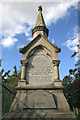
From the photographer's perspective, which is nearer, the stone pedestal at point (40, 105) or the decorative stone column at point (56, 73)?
the stone pedestal at point (40, 105)

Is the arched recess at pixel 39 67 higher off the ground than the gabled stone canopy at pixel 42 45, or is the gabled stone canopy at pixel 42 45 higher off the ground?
the gabled stone canopy at pixel 42 45

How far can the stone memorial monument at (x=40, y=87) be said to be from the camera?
3635mm

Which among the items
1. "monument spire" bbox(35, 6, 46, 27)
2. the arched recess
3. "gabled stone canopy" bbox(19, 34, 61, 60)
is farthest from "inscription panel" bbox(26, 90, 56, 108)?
"monument spire" bbox(35, 6, 46, 27)

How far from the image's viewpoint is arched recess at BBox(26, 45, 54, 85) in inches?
202

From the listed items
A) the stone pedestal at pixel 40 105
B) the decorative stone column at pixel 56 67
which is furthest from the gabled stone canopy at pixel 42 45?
the stone pedestal at pixel 40 105

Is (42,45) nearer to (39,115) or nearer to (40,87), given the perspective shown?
(40,87)

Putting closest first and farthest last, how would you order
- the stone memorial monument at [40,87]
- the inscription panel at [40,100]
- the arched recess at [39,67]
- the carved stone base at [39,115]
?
the carved stone base at [39,115] → the stone memorial monument at [40,87] → the inscription panel at [40,100] → the arched recess at [39,67]

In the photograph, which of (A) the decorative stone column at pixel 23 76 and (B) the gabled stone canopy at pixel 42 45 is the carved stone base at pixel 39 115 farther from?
(B) the gabled stone canopy at pixel 42 45

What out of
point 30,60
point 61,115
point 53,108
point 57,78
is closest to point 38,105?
point 53,108

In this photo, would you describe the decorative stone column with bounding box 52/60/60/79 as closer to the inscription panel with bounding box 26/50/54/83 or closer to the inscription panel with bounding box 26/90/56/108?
the inscription panel with bounding box 26/50/54/83

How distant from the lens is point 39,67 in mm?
5461

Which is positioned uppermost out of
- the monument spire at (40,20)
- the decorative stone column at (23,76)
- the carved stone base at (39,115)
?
the monument spire at (40,20)

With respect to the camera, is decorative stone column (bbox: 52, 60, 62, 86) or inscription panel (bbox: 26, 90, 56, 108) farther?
decorative stone column (bbox: 52, 60, 62, 86)

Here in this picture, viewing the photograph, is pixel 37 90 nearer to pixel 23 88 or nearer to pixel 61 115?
pixel 23 88
